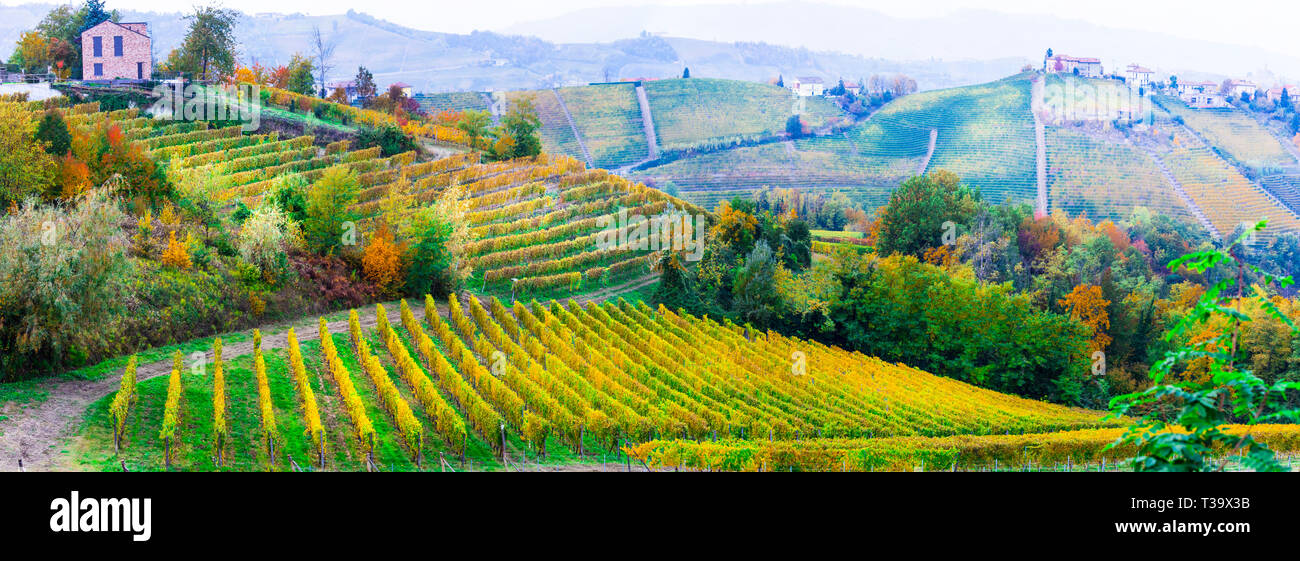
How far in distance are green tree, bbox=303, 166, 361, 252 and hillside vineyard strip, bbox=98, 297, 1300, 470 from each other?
5.86 m

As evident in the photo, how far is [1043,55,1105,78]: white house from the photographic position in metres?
167

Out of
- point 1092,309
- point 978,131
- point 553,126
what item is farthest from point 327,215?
point 978,131

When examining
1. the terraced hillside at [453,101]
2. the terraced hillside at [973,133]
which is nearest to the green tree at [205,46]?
the terraced hillside at [453,101]

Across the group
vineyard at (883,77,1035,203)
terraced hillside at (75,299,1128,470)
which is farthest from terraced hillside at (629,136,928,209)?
terraced hillside at (75,299,1128,470)

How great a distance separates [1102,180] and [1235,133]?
40128 mm

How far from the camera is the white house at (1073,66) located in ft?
547

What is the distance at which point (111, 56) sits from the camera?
64.2 m

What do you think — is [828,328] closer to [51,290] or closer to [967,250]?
[967,250]

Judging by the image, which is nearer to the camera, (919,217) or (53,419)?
(53,419)

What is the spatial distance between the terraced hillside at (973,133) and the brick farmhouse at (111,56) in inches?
3717

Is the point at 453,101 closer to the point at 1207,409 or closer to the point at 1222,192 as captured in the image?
the point at 1222,192

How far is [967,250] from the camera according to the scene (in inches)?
2862

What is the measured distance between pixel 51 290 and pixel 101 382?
3.05 metres

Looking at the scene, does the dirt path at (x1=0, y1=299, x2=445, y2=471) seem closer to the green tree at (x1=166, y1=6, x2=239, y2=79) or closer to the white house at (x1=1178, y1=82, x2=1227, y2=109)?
the green tree at (x1=166, y1=6, x2=239, y2=79)
